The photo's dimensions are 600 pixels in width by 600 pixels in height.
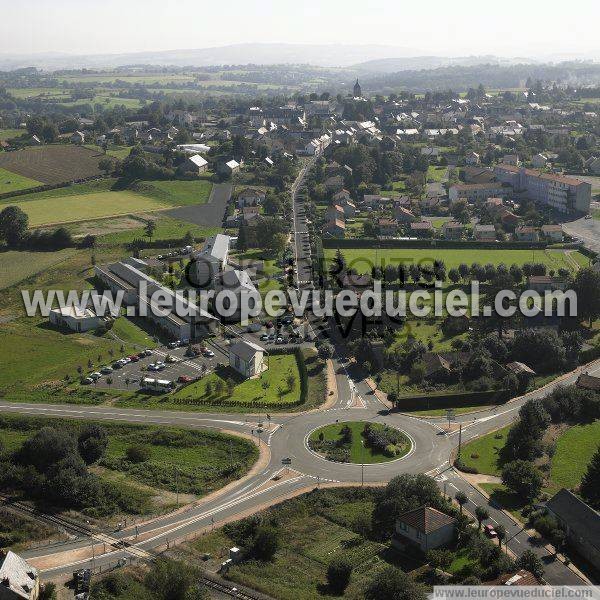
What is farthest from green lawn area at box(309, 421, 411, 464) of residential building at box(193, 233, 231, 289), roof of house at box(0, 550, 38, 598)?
residential building at box(193, 233, 231, 289)

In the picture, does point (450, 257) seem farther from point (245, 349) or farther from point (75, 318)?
point (75, 318)

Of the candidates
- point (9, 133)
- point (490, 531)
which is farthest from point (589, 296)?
point (9, 133)

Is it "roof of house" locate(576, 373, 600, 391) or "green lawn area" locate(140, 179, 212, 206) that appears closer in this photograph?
"roof of house" locate(576, 373, 600, 391)

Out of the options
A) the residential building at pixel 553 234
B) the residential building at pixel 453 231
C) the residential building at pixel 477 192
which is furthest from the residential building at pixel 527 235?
the residential building at pixel 477 192

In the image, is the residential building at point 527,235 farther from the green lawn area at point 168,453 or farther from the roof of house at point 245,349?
the green lawn area at point 168,453

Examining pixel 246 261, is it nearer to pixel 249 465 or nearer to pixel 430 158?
pixel 249 465

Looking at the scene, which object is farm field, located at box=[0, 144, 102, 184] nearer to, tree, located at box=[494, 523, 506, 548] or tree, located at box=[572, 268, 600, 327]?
tree, located at box=[572, 268, 600, 327]

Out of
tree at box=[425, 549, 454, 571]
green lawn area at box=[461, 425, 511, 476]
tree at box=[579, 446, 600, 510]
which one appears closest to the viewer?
tree at box=[425, 549, 454, 571]
